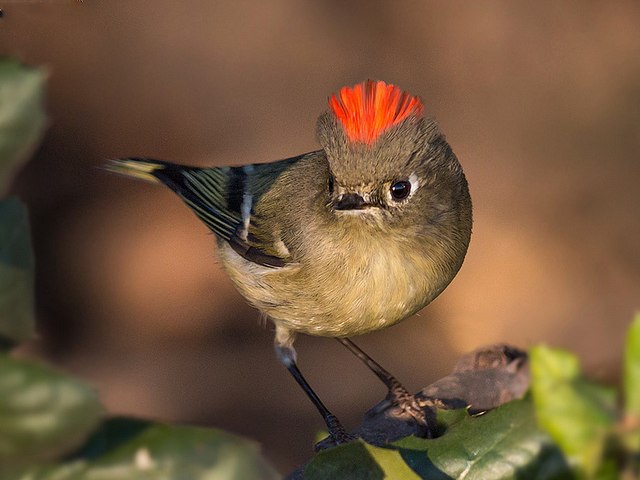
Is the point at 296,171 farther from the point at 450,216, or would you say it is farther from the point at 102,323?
the point at 102,323

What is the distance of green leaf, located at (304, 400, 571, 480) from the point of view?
0.60 meters

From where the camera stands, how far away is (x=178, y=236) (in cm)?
357

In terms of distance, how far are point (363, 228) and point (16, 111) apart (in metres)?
1.47

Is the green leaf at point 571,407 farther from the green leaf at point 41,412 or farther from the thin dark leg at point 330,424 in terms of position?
the thin dark leg at point 330,424

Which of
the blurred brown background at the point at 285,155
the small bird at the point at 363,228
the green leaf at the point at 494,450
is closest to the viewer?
the green leaf at the point at 494,450

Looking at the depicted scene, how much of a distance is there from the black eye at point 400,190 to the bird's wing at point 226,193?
1.71 ft

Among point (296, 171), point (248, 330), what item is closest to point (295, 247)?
point (296, 171)

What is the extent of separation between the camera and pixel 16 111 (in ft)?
1.49

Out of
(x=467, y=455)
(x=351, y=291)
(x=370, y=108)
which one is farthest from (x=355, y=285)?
(x=467, y=455)

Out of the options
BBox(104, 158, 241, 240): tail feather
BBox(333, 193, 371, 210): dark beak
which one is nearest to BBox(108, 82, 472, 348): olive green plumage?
BBox(333, 193, 371, 210): dark beak

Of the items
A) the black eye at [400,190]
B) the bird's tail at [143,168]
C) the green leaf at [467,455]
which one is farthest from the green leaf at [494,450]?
the bird's tail at [143,168]

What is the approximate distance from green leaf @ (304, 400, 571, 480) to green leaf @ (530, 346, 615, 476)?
0.34 ft

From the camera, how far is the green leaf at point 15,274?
0.47 metres

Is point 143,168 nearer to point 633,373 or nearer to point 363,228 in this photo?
point 363,228
